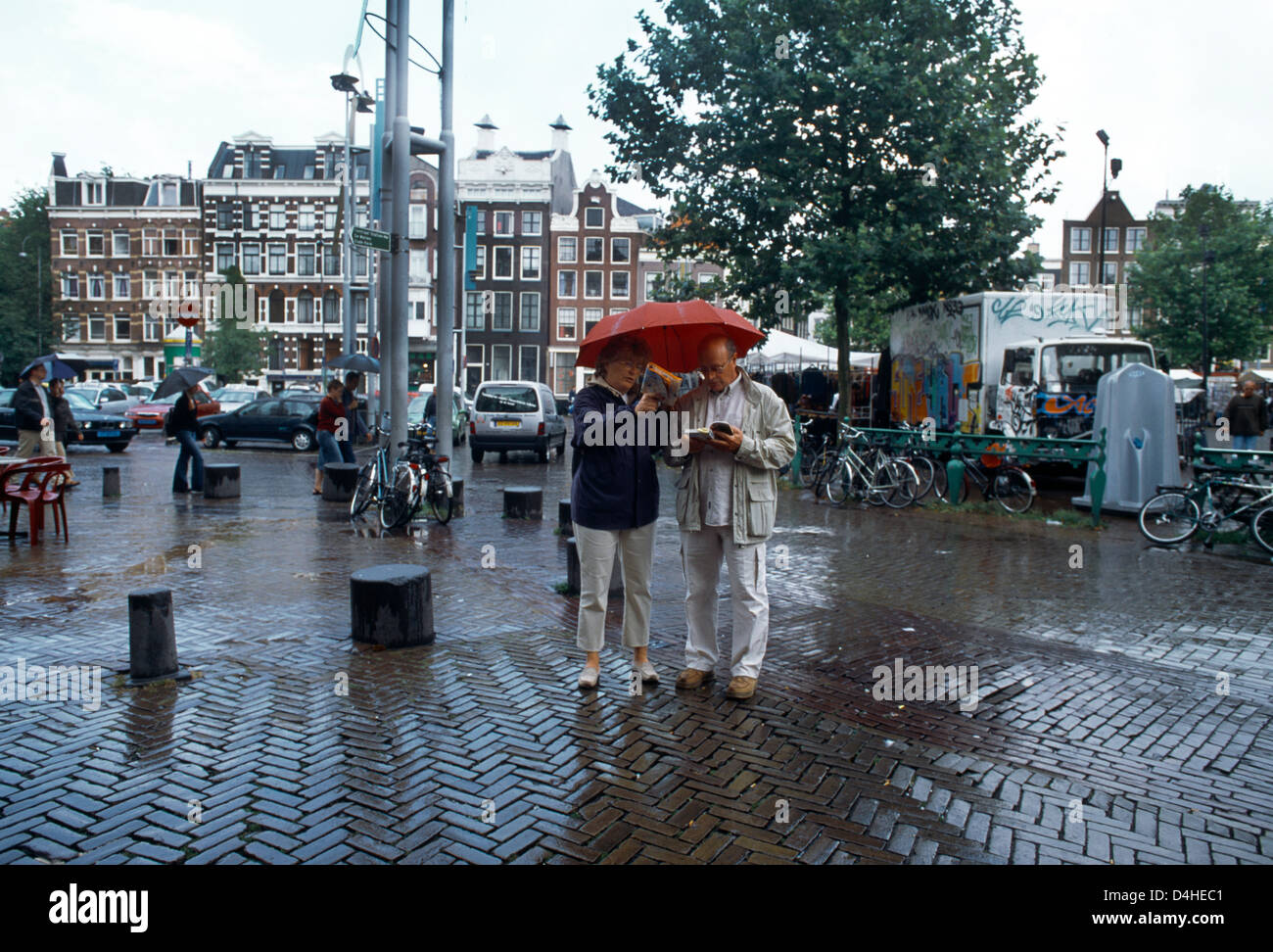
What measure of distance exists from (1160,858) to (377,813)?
2713 millimetres

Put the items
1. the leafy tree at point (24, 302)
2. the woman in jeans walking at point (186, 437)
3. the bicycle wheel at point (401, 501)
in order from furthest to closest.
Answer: the leafy tree at point (24, 302) < the woman in jeans walking at point (186, 437) < the bicycle wheel at point (401, 501)

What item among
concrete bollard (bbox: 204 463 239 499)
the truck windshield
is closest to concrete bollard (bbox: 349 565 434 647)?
concrete bollard (bbox: 204 463 239 499)

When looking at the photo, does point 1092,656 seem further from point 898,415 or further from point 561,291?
point 561,291

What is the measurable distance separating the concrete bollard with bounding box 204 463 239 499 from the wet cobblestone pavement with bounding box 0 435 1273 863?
5.52 meters

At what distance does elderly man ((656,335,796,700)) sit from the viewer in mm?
4836

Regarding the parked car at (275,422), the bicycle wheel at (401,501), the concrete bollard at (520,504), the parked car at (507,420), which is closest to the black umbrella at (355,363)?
the parked car at (507,420)

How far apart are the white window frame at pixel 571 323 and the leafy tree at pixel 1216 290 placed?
29.6 metres

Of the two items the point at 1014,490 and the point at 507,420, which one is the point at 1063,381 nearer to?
the point at 1014,490

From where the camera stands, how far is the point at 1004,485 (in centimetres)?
1328

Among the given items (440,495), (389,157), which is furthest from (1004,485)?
(389,157)

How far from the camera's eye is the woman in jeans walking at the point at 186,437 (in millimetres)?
13703

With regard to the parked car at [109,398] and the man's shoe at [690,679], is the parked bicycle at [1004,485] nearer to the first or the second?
the man's shoe at [690,679]

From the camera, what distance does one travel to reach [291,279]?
186 ft

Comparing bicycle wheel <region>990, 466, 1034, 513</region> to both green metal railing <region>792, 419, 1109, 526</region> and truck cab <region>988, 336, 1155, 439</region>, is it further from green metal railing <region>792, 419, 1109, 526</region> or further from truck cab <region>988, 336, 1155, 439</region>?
truck cab <region>988, 336, 1155, 439</region>
